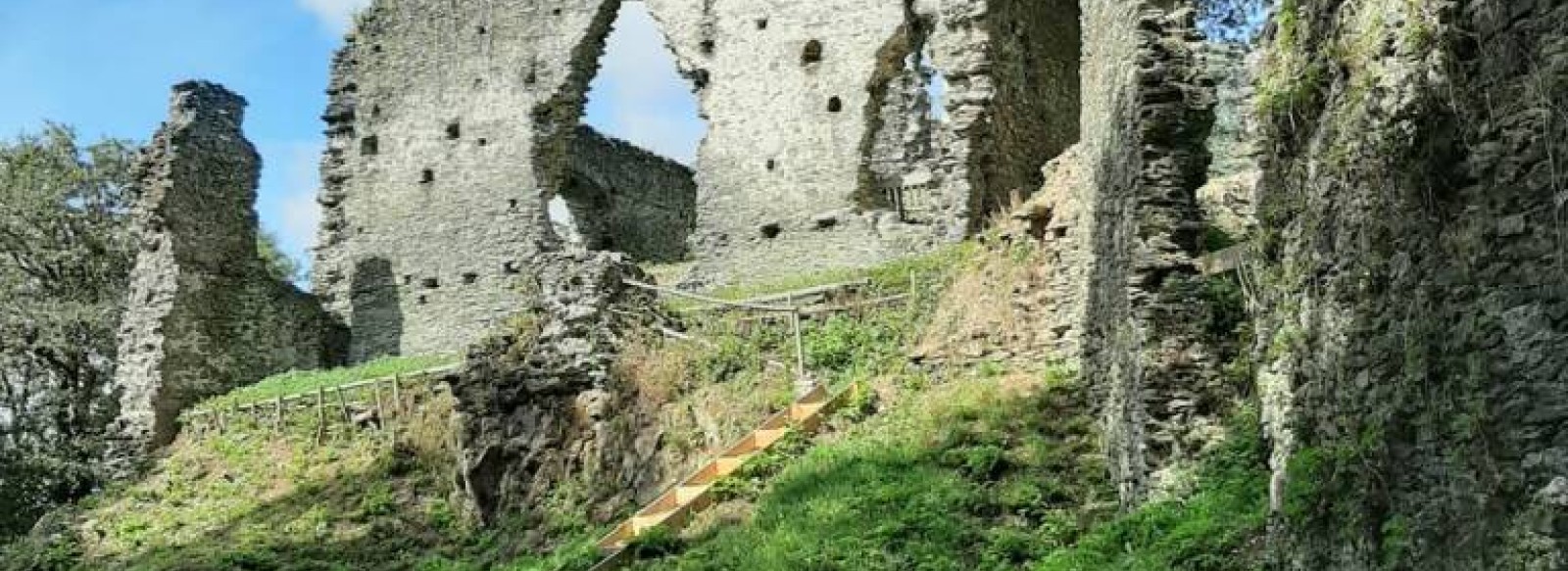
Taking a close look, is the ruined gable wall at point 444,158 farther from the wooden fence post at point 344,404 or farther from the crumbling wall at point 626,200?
the wooden fence post at point 344,404

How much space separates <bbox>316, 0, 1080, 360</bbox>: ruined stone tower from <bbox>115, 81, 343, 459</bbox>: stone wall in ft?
8.71

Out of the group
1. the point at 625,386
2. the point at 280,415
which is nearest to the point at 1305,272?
the point at 625,386

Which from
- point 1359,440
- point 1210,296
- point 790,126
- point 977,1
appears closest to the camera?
point 1359,440

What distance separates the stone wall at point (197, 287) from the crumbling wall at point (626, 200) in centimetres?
656

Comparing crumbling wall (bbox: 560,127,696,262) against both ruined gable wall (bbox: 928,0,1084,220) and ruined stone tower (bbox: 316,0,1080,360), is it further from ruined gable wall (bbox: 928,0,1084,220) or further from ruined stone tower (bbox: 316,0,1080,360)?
ruined gable wall (bbox: 928,0,1084,220)

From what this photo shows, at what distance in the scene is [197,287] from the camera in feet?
82.0

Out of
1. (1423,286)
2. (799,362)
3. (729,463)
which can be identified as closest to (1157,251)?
(729,463)

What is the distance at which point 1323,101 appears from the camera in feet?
21.9

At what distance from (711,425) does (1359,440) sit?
35.7ft

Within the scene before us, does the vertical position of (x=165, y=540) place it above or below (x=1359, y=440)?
below

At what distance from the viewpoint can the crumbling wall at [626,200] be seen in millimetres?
32062

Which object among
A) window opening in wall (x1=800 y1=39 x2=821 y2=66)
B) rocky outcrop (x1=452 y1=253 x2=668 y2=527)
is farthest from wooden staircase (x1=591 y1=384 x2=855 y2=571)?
window opening in wall (x1=800 y1=39 x2=821 y2=66)

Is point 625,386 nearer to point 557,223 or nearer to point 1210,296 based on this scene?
point 1210,296

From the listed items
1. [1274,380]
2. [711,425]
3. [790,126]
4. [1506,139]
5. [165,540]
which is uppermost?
[790,126]
